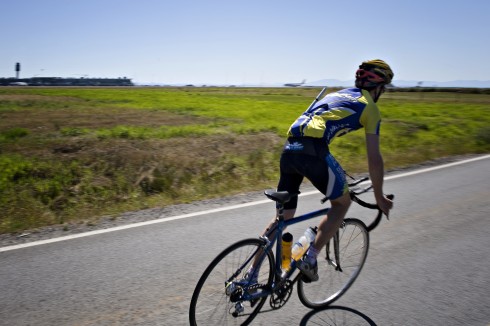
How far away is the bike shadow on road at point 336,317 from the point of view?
3.38m

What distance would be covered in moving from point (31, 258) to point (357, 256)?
3451 millimetres

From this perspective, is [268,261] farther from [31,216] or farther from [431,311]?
[31,216]

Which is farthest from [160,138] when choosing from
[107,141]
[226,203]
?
[226,203]

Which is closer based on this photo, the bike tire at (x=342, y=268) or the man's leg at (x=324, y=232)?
the man's leg at (x=324, y=232)

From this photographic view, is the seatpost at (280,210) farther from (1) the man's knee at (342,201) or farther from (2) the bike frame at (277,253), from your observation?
(1) the man's knee at (342,201)

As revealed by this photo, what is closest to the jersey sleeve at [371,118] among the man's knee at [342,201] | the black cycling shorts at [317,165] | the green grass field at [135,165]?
the black cycling shorts at [317,165]

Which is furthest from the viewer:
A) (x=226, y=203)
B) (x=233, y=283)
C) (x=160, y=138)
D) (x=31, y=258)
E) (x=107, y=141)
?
(x=160, y=138)

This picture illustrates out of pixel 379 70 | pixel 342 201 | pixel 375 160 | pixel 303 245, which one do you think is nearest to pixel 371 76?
pixel 379 70

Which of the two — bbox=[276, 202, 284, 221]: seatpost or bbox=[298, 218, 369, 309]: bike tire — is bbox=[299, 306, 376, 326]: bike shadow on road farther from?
bbox=[276, 202, 284, 221]: seatpost

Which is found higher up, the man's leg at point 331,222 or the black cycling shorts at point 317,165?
the black cycling shorts at point 317,165

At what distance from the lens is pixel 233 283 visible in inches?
122

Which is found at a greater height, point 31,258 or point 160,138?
point 160,138

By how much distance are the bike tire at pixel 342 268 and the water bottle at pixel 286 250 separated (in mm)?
538

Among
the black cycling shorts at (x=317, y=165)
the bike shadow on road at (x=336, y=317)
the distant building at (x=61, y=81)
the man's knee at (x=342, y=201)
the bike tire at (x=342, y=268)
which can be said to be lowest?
the bike shadow on road at (x=336, y=317)
